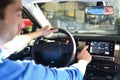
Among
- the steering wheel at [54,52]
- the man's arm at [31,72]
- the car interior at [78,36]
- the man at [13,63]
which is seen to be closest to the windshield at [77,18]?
the car interior at [78,36]

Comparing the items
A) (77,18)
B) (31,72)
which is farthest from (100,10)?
(31,72)

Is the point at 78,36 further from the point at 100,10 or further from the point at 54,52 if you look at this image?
the point at 54,52

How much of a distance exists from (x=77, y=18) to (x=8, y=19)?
2.31 m

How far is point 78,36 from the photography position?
4.02m

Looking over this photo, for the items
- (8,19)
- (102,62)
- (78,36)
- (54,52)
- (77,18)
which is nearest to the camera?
(8,19)

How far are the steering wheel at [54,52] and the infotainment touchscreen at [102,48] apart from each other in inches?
19.5

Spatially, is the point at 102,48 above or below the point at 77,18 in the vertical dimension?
below

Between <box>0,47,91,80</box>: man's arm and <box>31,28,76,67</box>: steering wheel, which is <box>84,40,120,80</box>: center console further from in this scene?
<box>0,47,91,80</box>: man's arm

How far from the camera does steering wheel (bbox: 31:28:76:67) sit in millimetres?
3002

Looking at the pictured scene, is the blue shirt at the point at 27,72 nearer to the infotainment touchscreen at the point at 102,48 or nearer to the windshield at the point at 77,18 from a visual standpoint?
the infotainment touchscreen at the point at 102,48

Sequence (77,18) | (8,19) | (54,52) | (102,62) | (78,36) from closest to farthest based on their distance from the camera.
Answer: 1. (8,19)
2. (54,52)
3. (102,62)
4. (78,36)
5. (77,18)

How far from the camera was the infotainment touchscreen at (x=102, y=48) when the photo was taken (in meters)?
3.41

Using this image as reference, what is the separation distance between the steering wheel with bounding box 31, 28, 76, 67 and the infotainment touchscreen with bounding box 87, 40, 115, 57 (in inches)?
19.5

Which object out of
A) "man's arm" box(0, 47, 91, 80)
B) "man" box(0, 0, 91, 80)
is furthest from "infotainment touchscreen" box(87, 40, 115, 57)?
"man" box(0, 0, 91, 80)
